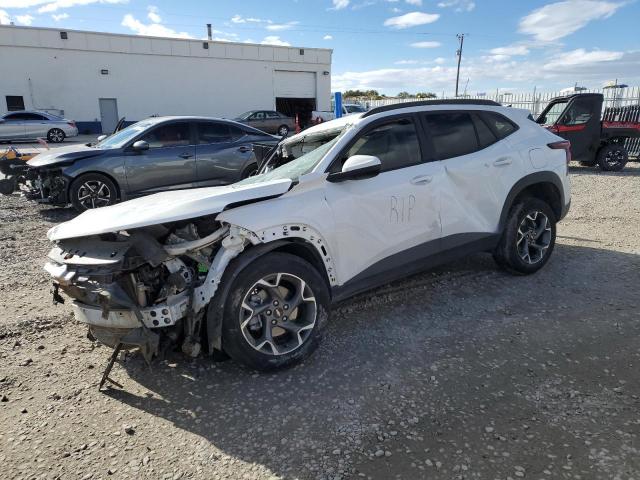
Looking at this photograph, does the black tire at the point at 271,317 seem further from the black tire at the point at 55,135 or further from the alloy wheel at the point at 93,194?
the black tire at the point at 55,135

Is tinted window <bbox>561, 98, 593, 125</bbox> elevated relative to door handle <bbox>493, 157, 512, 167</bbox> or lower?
elevated

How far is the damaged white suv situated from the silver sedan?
22.7 m

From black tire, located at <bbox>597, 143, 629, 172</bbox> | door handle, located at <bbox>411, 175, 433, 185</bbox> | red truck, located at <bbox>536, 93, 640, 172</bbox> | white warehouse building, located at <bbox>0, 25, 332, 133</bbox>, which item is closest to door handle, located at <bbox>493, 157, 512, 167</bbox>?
door handle, located at <bbox>411, 175, 433, 185</bbox>

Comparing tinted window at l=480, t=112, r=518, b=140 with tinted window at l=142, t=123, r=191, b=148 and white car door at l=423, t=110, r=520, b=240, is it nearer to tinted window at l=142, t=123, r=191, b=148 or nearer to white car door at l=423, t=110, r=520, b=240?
white car door at l=423, t=110, r=520, b=240

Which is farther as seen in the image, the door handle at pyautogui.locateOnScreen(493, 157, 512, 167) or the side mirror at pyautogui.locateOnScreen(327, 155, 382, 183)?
the door handle at pyautogui.locateOnScreen(493, 157, 512, 167)

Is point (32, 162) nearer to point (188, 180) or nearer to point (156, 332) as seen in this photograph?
point (188, 180)

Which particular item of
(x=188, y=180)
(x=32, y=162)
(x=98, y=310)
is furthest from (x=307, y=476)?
(x=32, y=162)

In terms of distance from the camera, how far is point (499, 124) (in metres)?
4.79

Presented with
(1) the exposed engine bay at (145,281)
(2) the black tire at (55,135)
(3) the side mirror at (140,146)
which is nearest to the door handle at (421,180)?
(1) the exposed engine bay at (145,281)

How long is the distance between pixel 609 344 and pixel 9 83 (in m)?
35.1

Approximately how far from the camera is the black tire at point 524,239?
15.7ft

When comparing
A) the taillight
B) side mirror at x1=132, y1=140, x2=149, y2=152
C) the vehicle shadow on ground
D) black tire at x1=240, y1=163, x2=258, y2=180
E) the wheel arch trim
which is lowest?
the vehicle shadow on ground

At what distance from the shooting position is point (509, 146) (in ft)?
15.5

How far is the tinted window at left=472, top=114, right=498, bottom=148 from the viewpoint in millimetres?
4613
